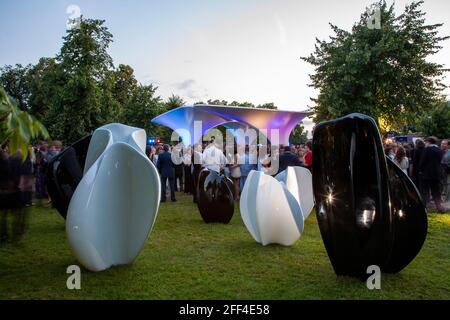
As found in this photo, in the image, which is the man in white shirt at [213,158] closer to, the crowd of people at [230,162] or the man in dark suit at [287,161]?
the crowd of people at [230,162]

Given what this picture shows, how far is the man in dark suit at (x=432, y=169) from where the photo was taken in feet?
35.8

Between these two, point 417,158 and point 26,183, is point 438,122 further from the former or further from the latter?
point 26,183

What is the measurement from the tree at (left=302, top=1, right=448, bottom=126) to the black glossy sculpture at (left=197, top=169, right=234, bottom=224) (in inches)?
608

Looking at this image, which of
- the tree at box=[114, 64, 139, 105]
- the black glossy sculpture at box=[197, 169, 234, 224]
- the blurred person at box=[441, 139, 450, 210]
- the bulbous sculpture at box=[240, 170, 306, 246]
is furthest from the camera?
the tree at box=[114, 64, 139, 105]

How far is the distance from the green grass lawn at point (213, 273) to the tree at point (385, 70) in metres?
16.3

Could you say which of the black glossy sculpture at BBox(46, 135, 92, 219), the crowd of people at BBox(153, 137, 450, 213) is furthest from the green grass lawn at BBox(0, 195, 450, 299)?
the crowd of people at BBox(153, 137, 450, 213)

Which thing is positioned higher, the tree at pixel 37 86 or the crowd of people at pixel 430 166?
the tree at pixel 37 86

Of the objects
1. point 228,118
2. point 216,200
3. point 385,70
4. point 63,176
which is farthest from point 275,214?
point 385,70

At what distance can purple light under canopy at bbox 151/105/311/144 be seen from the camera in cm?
2064

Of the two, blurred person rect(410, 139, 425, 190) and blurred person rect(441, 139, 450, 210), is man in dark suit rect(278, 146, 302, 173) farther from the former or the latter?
blurred person rect(441, 139, 450, 210)

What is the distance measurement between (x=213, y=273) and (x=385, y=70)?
20.7m

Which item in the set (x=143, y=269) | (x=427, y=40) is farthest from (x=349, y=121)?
(x=427, y=40)

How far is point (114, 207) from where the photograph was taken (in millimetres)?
5547

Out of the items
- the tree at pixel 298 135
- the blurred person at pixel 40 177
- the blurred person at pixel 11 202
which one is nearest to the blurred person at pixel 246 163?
the blurred person at pixel 40 177
